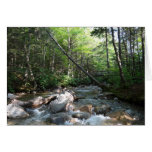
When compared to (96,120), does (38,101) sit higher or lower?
higher

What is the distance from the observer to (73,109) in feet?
9.51

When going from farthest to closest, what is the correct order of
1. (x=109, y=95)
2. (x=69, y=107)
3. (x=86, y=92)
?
(x=86, y=92) → (x=109, y=95) → (x=69, y=107)

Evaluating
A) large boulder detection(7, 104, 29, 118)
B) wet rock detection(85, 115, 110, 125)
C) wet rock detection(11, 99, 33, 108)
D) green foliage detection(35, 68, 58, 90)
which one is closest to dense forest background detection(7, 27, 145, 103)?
green foliage detection(35, 68, 58, 90)

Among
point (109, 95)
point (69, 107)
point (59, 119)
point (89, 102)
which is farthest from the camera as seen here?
point (89, 102)

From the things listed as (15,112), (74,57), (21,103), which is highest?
(74,57)

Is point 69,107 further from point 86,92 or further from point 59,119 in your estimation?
point 86,92

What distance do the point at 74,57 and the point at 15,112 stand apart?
5.51 ft

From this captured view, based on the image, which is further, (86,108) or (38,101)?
(38,101)

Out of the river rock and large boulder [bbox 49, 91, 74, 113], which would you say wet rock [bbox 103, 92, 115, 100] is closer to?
the river rock
